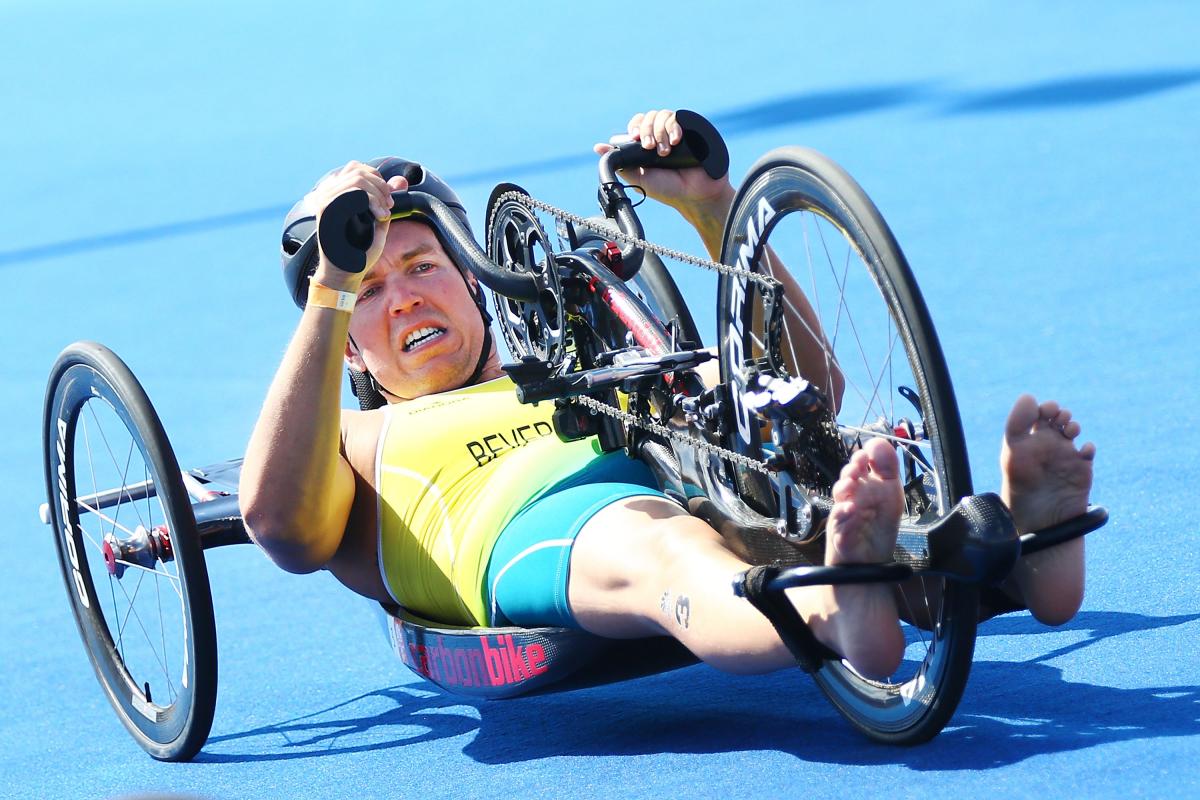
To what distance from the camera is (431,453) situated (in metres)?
3.29

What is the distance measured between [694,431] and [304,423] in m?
0.66

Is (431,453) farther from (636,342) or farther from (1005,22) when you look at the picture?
(1005,22)

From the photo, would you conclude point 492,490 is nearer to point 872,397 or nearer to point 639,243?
point 639,243

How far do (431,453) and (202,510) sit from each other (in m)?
0.57

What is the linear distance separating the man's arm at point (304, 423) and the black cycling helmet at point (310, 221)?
383 millimetres

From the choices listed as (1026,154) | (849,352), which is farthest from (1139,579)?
(1026,154)

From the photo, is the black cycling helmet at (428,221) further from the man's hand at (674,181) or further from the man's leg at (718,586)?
the man's leg at (718,586)

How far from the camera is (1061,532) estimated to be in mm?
2471

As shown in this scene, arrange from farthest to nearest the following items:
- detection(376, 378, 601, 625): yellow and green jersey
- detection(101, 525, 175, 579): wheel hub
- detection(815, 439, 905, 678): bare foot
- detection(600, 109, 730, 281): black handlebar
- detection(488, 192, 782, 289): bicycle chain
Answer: detection(101, 525, 175, 579): wheel hub
detection(600, 109, 730, 281): black handlebar
detection(376, 378, 601, 625): yellow and green jersey
detection(488, 192, 782, 289): bicycle chain
detection(815, 439, 905, 678): bare foot

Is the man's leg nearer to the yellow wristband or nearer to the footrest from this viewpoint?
the footrest

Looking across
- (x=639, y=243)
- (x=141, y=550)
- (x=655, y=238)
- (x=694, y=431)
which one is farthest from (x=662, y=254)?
(x=655, y=238)

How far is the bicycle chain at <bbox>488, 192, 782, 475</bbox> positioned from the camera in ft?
9.14

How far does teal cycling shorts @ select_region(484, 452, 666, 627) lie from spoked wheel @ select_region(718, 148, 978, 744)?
276mm

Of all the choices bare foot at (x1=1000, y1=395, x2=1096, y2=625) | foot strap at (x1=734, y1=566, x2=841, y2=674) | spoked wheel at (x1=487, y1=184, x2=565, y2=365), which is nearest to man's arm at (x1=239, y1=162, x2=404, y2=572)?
spoked wheel at (x1=487, y1=184, x2=565, y2=365)
